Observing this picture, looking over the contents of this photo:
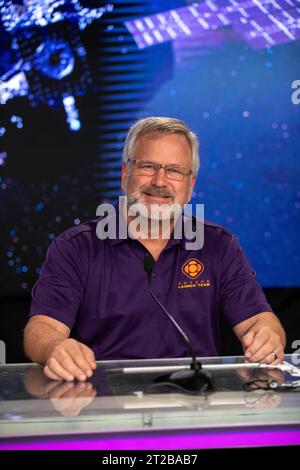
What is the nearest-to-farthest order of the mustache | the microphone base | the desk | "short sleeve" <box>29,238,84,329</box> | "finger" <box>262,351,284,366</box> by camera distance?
the desk, the microphone base, "finger" <box>262,351,284,366</box>, "short sleeve" <box>29,238,84,329</box>, the mustache

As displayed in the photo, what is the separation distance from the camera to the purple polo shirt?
242 centimetres

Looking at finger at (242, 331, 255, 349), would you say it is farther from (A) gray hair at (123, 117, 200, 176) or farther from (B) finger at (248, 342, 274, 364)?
(A) gray hair at (123, 117, 200, 176)

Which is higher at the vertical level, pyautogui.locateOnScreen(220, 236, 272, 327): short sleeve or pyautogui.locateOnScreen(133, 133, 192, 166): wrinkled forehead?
pyautogui.locateOnScreen(133, 133, 192, 166): wrinkled forehead

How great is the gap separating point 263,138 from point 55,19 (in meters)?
1.13

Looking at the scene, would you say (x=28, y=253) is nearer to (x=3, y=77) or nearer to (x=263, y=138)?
(x=3, y=77)

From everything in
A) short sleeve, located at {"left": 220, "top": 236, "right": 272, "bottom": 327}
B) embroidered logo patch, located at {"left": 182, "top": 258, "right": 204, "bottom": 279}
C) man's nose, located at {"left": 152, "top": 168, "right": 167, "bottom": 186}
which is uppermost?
man's nose, located at {"left": 152, "top": 168, "right": 167, "bottom": 186}

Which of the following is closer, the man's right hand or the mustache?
the man's right hand

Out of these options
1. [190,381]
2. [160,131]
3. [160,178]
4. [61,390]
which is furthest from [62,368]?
[160,131]

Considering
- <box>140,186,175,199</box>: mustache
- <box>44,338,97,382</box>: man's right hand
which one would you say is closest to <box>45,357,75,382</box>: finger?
<box>44,338,97,382</box>: man's right hand

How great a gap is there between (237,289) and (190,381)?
2.97 ft

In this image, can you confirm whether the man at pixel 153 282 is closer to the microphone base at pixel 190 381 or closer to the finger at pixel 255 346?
the finger at pixel 255 346

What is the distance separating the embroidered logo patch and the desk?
0.92 meters

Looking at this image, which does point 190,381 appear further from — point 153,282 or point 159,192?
point 159,192

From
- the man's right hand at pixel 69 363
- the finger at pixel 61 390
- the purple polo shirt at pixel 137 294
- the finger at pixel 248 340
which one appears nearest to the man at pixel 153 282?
the purple polo shirt at pixel 137 294
